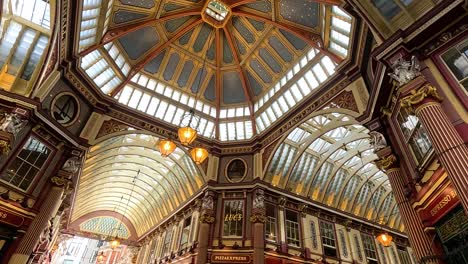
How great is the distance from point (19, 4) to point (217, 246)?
1609 cm

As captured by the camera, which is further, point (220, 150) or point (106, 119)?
point (220, 150)

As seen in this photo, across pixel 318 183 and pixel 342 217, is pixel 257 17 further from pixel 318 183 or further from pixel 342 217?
pixel 342 217

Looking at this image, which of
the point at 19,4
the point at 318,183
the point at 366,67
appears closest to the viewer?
the point at 19,4

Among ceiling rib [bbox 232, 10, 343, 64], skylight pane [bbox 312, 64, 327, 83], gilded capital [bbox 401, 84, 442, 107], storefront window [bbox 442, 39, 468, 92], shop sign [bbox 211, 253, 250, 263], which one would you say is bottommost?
shop sign [bbox 211, 253, 250, 263]

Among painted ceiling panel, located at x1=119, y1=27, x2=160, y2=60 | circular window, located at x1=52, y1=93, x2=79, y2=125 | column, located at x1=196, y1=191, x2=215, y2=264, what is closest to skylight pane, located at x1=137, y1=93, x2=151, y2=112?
painted ceiling panel, located at x1=119, y1=27, x2=160, y2=60

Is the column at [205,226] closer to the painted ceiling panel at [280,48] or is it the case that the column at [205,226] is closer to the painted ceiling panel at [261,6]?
the painted ceiling panel at [280,48]

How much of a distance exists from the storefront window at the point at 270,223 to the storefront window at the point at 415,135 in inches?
425

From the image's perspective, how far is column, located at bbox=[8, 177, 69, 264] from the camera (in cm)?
1199

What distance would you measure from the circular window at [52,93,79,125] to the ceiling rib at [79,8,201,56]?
2630 mm

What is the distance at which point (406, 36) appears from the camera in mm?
9039

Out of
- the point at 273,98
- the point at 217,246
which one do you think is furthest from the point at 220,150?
the point at 217,246

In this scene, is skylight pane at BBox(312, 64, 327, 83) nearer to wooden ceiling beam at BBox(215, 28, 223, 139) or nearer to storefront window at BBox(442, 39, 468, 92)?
wooden ceiling beam at BBox(215, 28, 223, 139)

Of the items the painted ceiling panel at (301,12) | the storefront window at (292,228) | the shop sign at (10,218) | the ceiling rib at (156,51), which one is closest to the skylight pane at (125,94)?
the ceiling rib at (156,51)

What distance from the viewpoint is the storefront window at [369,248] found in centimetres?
2115
